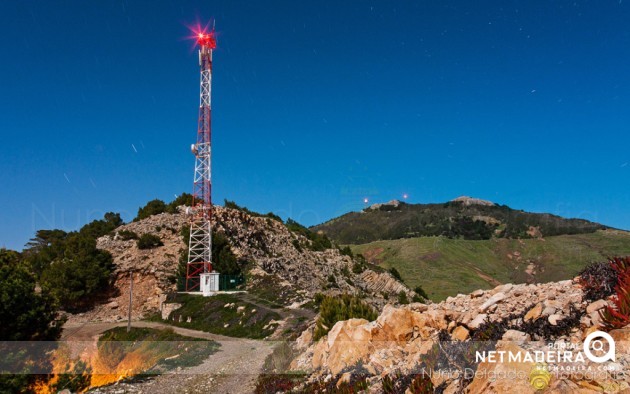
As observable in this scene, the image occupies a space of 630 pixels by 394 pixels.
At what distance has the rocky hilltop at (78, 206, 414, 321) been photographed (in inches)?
1710

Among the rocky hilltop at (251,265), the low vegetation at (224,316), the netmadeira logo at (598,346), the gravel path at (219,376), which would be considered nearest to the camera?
the netmadeira logo at (598,346)

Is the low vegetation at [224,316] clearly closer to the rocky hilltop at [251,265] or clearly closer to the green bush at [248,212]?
the rocky hilltop at [251,265]

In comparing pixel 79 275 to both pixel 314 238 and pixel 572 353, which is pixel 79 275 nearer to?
pixel 314 238

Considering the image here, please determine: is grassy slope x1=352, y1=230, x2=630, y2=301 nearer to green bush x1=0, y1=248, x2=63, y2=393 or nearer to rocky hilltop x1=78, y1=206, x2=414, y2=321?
rocky hilltop x1=78, y1=206, x2=414, y2=321

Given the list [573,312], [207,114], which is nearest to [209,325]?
[207,114]

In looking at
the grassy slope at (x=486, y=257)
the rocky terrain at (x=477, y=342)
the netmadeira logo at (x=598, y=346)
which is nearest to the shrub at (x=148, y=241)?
the rocky terrain at (x=477, y=342)

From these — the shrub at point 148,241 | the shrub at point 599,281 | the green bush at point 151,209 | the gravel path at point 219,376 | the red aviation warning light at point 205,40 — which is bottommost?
the gravel path at point 219,376

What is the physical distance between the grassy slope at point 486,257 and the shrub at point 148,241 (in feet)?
208

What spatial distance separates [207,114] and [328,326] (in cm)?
3209

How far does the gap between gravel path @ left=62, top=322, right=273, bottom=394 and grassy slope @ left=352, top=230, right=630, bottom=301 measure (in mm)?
74955

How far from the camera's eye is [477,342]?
27.2 ft

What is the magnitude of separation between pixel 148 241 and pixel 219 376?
135 ft

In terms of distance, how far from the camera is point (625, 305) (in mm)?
6328

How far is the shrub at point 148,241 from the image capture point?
5303 centimetres
